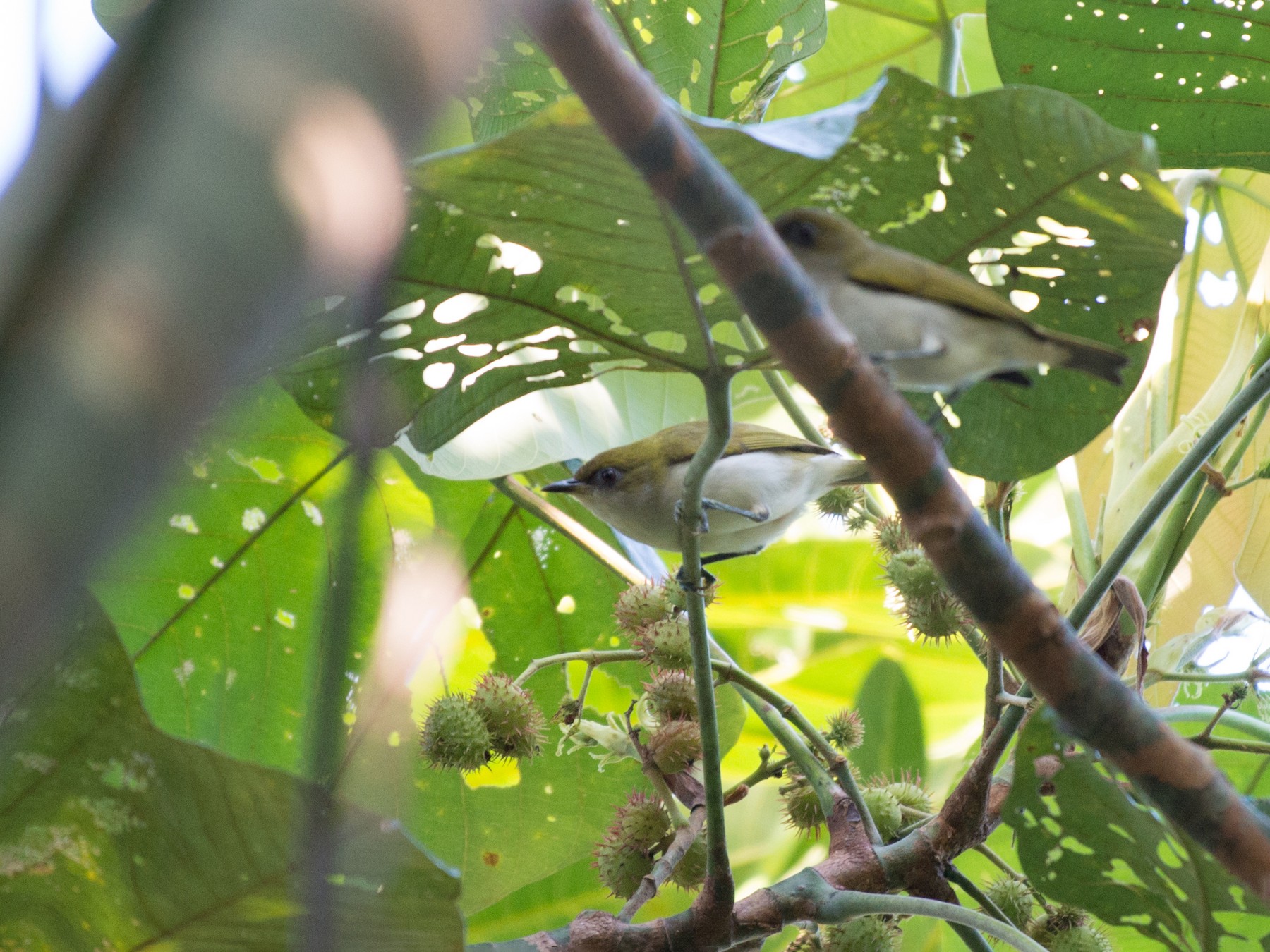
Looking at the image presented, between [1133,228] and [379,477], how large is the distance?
1.28 m

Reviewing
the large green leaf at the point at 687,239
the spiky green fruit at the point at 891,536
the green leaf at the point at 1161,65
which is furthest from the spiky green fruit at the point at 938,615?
the green leaf at the point at 1161,65

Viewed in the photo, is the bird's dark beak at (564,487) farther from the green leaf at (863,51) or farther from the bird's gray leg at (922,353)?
the green leaf at (863,51)

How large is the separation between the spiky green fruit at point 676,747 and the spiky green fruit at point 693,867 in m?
0.10

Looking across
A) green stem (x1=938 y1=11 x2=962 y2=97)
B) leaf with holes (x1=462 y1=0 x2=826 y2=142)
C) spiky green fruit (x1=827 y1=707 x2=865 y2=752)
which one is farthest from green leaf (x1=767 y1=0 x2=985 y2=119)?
spiky green fruit (x1=827 y1=707 x2=865 y2=752)

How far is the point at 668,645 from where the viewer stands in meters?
1.42

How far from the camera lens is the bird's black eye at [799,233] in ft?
4.18

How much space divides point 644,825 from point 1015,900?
0.49 meters

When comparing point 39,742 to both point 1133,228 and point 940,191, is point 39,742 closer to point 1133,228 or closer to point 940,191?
point 940,191

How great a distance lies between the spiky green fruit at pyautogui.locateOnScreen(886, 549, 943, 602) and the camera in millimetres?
1499

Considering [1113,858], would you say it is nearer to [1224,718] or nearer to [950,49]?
[1224,718]

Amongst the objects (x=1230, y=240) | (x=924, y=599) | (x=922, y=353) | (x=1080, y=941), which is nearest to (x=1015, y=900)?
(x=1080, y=941)

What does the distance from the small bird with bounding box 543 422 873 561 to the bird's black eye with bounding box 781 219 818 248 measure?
469 mm

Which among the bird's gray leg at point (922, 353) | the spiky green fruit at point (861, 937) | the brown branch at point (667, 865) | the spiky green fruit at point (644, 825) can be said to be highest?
the bird's gray leg at point (922, 353)

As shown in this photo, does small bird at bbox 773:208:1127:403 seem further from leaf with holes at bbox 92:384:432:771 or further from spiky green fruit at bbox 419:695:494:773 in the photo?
leaf with holes at bbox 92:384:432:771
